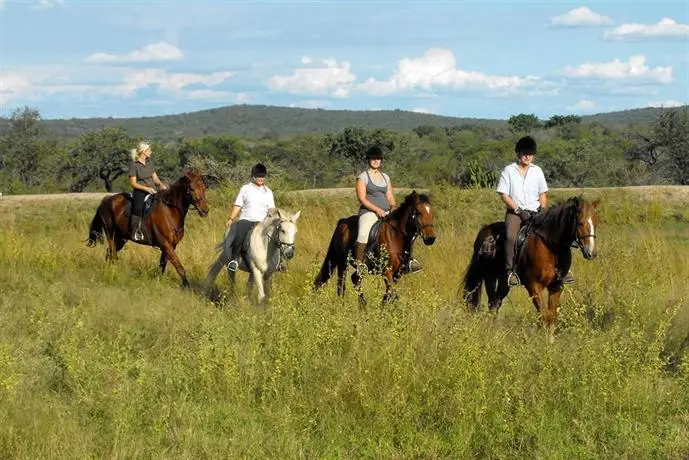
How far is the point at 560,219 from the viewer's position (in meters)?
10.3

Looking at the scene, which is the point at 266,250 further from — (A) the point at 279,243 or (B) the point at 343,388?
(B) the point at 343,388

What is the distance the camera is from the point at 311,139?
66.9 meters

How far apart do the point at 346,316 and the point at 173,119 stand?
161751mm

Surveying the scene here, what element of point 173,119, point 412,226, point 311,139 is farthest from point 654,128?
point 173,119

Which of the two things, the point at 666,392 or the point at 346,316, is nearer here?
the point at 666,392

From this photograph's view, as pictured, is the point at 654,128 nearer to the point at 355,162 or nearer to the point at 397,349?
the point at 355,162

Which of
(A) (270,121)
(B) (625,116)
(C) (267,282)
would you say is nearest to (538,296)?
(C) (267,282)

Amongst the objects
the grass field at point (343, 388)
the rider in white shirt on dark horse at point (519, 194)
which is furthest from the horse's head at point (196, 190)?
the rider in white shirt on dark horse at point (519, 194)

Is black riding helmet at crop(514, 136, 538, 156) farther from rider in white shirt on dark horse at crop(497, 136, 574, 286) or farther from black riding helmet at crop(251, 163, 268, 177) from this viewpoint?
black riding helmet at crop(251, 163, 268, 177)

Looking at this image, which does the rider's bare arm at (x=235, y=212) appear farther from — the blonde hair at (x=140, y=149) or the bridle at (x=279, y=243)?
the blonde hair at (x=140, y=149)

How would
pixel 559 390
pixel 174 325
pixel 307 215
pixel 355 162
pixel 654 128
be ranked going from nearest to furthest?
1. pixel 559 390
2. pixel 174 325
3. pixel 307 215
4. pixel 654 128
5. pixel 355 162

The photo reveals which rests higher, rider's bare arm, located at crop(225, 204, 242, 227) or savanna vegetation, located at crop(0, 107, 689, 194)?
rider's bare arm, located at crop(225, 204, 242, 227)

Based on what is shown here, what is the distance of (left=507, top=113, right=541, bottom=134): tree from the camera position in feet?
242

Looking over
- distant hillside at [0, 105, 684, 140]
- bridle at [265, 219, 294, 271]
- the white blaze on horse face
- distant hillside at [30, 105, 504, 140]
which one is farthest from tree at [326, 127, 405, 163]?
distant hillside at [30, 105, 504, 140]
